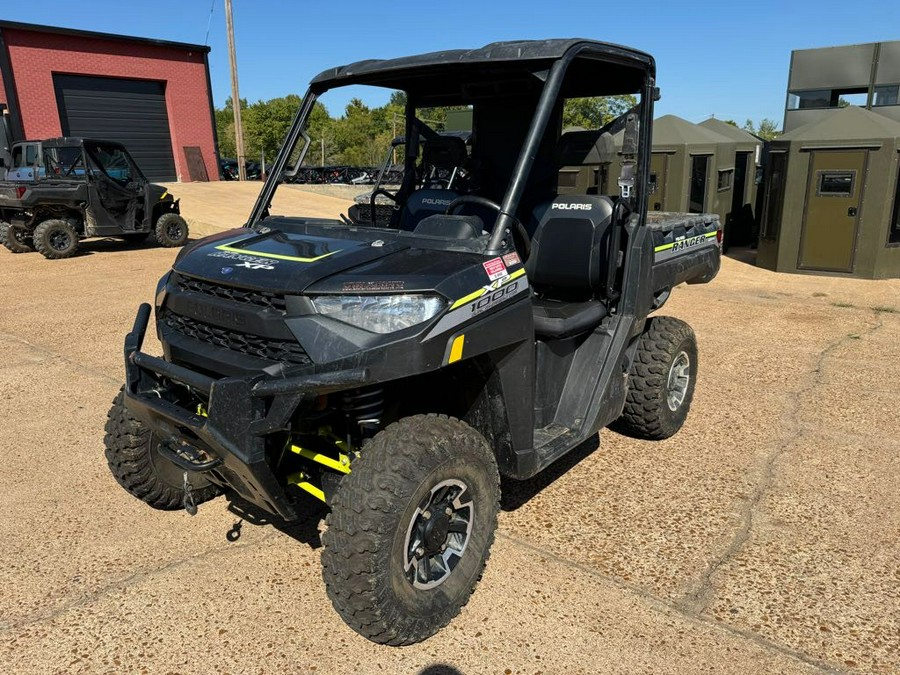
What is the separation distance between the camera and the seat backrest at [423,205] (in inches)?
154

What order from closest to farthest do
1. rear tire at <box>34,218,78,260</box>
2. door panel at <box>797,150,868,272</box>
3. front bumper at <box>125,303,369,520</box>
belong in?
1. front bumper at <box>125,303,369,520</box>
2. door panel at <box>797,150,868,272</box>
3. rear tire at <box>34,218,78,260</box>

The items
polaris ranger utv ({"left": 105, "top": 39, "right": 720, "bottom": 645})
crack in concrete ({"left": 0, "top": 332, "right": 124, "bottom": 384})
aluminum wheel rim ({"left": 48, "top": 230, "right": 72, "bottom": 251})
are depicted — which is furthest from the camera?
aluminum wheel rim ({"left": 48, "top": 230, "right": 72, "bottom": 251})

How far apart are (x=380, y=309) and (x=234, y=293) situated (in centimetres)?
63

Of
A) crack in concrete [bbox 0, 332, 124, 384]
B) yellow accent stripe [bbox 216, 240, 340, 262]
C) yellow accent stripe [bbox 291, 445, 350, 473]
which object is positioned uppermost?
yellow accent stripe [bbox 216, 240, 340, 262]

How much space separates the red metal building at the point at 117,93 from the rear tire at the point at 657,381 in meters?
22.5

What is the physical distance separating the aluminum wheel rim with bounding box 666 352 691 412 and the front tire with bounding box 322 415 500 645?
6.96 ft

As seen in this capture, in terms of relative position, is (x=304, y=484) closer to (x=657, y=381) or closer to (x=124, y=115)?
(x=657, y=381)

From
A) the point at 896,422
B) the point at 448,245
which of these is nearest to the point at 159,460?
the point at 448,245

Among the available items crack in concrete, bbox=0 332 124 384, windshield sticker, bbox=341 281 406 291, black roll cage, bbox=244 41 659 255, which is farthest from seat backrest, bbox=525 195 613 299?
crack in concrete, bbox=0 332 124 384

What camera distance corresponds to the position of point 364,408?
2629 millimetres

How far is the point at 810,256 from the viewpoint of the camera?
1101 centimetres

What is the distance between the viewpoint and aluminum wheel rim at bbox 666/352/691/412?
179 inches

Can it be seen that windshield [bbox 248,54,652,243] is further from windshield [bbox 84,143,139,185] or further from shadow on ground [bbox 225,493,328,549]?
windshield [bbox 84,143,139,185]

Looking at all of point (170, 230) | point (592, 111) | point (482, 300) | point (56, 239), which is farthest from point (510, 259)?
point (170, 230)
